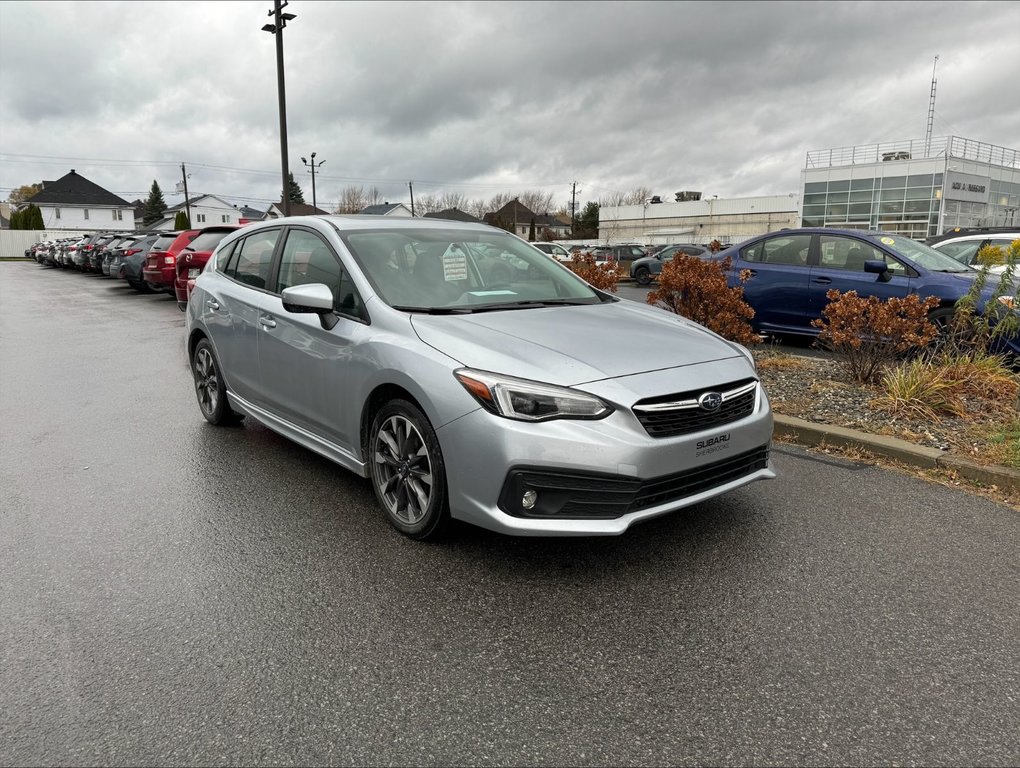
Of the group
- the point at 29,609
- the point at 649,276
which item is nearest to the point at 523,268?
the point at 29,609

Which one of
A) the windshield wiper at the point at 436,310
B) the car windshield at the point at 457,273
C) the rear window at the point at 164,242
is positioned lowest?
the windshield wiper at the point at 436,310

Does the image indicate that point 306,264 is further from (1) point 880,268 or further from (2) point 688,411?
(1) point 880,268

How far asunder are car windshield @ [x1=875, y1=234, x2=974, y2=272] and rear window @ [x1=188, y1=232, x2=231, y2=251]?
37.8ft

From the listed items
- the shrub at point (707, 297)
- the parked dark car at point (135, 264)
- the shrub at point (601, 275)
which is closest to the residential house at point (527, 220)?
the parked dark car at point (135, 264)

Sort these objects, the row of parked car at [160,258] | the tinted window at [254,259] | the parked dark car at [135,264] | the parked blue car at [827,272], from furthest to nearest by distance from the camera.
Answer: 1. the parked dark car at [135,264]
2. the row of parked car at [160,258]
3. the parked blue car at [827,272]
4. the tinted window at [254,259]

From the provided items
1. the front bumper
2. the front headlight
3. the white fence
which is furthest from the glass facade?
the white fence

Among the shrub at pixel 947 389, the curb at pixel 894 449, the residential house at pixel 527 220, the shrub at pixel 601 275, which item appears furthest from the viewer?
the residential house at pixel 527 220

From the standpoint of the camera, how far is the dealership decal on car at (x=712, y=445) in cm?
335

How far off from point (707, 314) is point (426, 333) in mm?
4585

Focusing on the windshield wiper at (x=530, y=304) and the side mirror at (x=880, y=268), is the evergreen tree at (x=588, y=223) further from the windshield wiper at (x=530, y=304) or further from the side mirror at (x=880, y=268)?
the windshield wiper at (x=530, y=304)

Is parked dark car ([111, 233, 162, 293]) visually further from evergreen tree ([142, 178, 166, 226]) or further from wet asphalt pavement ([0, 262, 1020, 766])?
evergreen tree ([142, 178, 166, 226])

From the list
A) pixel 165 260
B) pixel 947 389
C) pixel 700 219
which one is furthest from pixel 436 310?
pixel 700 219

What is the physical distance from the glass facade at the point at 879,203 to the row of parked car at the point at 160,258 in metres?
49.5

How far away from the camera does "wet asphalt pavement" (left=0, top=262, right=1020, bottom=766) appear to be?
2.34 m
